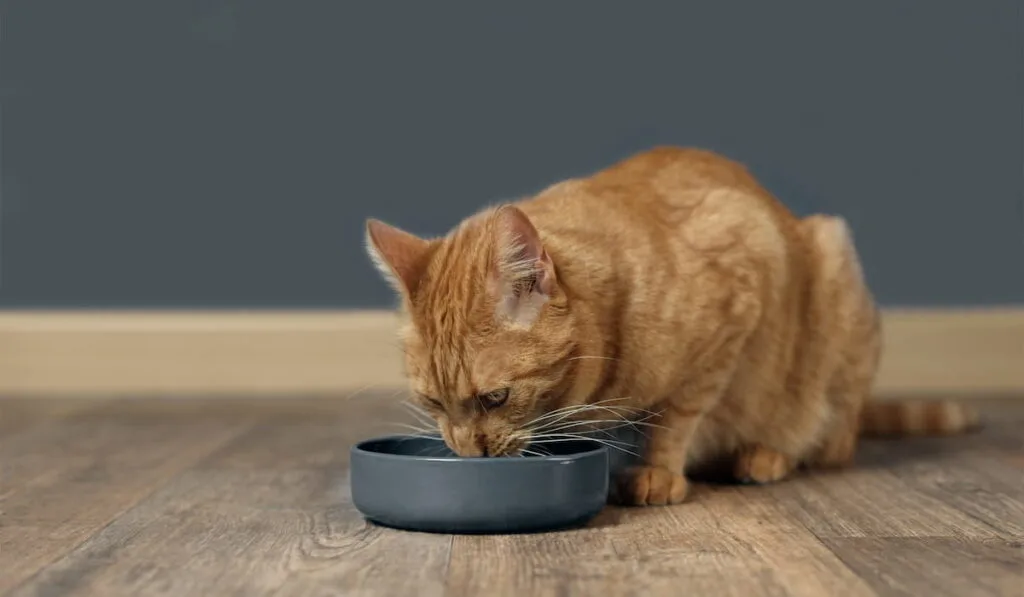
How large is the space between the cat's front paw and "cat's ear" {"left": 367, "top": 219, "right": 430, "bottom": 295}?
537 millimetres

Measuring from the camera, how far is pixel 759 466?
8.52 feet

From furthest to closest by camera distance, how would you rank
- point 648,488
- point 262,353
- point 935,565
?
point 262,353, point 648,488, point 935,565

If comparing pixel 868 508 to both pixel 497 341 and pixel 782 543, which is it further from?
pixel 497 341

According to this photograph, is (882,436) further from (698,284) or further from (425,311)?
(425,311)

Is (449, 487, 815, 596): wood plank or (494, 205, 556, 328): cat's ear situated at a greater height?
(494, 205, 556, 328): cat's ear

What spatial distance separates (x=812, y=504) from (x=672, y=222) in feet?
1.93

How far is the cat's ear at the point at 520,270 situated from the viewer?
203cm

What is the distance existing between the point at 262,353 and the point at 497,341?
212cm

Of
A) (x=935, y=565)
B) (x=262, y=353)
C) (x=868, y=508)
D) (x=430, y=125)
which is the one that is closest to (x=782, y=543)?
(x=935, y=565)

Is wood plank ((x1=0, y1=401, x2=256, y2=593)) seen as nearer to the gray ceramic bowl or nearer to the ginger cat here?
the gray ceramic bowl

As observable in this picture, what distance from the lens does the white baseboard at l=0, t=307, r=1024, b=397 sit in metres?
3.99

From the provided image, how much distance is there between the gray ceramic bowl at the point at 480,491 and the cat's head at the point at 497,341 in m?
0.11

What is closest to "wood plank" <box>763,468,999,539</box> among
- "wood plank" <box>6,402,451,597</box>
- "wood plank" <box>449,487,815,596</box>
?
"wood plank" <box>449,487,815,596</box>

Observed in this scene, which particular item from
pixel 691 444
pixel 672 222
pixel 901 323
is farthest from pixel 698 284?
pixel 901 323
